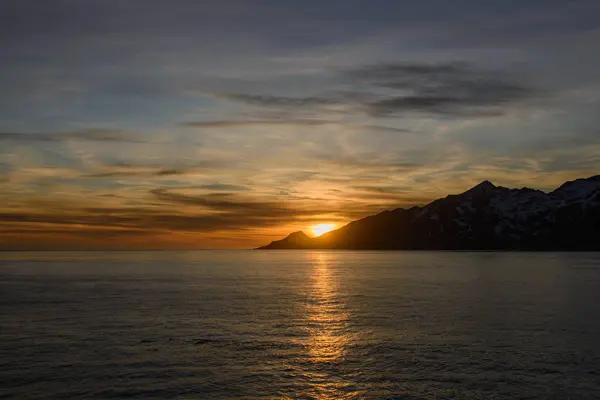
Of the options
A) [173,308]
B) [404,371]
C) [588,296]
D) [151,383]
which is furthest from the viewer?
[588,296]

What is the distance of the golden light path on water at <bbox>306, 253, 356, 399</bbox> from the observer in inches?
1253

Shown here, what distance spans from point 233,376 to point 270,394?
170 inches

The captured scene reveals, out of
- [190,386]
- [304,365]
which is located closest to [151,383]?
[190,386]

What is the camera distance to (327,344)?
147 ft

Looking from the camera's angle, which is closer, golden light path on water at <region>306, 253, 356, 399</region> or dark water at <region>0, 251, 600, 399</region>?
golden light path on water at <region>306, 253, 356, 399</region>

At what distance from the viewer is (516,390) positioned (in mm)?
31688

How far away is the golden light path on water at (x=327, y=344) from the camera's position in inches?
1253

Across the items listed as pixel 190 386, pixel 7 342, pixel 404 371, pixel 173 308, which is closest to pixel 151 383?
pixel 190 386

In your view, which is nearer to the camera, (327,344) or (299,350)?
(299,350)

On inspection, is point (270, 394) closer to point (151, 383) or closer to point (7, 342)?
point (151, 383)

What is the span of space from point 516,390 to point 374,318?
27988 mm

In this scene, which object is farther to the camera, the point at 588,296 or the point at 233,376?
the point at 588,296

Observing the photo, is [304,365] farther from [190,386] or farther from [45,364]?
[45,364]

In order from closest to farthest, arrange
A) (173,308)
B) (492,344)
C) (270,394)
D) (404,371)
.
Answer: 1. (270,394)
2. (404,371)
3. (492,344)
4. (173,308)
